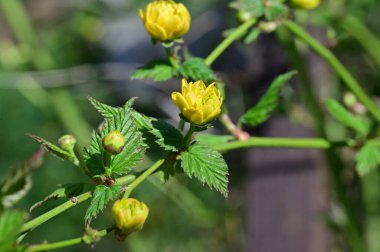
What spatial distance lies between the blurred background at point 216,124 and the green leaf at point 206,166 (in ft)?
1.30

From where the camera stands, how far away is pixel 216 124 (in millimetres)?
1837

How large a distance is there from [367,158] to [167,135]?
0.33 m

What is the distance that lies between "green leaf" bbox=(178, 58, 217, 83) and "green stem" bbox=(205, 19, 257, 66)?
0.02 meters

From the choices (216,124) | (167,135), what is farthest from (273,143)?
(216,124)

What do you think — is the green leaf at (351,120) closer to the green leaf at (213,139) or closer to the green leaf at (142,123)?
the green leaf at (213,139)

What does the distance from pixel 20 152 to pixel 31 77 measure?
0.23 m

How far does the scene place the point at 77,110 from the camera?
1800mm

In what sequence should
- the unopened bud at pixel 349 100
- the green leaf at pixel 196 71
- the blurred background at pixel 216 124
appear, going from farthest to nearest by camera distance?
the blurred background at pixel 216 124
the unopened bud at pixel 349 100
the green leaf at pixel 196 71

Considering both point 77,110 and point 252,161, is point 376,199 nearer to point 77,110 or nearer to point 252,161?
point 252,161

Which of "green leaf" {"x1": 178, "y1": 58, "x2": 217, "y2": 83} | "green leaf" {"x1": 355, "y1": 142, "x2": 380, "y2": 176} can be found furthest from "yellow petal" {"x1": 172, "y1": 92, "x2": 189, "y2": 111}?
"green leaf" {"x1": 355, "y1": 142, "x2": 380, "y2": 176}

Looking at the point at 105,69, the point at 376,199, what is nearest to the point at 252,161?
the point at 376,199

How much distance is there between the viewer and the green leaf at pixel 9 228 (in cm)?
47

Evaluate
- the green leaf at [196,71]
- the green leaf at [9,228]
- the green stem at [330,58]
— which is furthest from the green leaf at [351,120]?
the green leaf at [9,228]

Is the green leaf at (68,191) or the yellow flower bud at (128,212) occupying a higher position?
the green leaf at (68,191)
